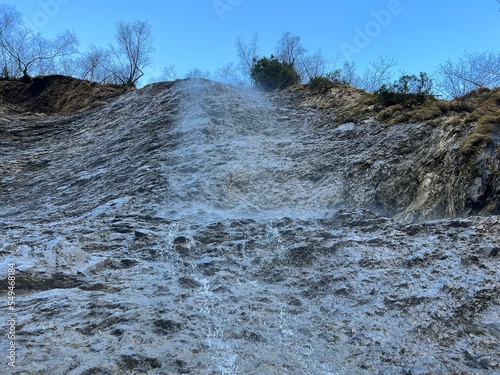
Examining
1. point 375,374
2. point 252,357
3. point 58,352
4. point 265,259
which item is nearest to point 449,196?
point 265,259

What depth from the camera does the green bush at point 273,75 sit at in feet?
59.3

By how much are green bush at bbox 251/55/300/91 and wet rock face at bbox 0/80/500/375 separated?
8.13 m

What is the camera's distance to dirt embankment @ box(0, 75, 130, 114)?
1852 cm

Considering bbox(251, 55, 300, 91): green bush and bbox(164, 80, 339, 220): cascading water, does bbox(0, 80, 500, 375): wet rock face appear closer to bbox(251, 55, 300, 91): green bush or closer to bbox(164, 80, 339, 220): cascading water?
bbox(164, 80, 339, 220): cascading water

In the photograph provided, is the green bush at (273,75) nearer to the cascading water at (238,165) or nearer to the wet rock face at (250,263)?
the cascading water at (238,165)

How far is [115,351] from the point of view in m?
3.71

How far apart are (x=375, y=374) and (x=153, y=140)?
29.6 ft

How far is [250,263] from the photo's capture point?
5.73m

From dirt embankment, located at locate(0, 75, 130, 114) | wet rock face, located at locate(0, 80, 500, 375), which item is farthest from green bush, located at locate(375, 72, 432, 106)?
dirt embankment, located at locate(0, 75, 130, 114)

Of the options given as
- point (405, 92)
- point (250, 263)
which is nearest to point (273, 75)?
point (405, 92)

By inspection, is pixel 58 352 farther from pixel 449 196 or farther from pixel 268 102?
pixel 268 102

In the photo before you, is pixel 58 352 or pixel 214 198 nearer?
pixel 58 352

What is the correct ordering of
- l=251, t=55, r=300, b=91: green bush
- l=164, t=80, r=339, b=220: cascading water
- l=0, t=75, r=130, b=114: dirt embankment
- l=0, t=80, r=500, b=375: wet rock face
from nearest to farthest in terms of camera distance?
l=0, t=80, r=500, b=375: wet rock face < l=164, t=80, r=339, b=220: cascading water < l=251, t=55, r=300, b=91: green bush < l=0, t=75, r=130, b=114: dirt embankment

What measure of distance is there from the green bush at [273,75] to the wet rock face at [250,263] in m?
8.13
